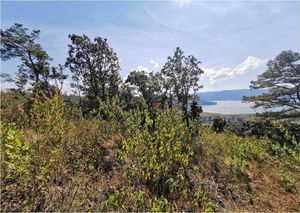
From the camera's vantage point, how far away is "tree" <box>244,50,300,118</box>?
75.3 feet

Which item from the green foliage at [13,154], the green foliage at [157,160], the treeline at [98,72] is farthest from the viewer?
the treeline at [98,72]

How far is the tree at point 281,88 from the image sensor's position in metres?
22.9

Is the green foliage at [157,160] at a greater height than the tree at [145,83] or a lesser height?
lesser

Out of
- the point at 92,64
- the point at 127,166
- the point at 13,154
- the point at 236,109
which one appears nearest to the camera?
the point at 13,154

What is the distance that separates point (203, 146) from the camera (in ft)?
17.8

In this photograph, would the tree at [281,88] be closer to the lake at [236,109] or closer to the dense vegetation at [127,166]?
the lake at [236,109]

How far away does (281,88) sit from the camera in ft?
77.2

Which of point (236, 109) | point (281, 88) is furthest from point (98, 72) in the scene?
point (236, 109)

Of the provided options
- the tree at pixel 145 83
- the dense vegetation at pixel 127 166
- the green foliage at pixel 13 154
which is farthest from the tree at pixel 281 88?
the green foliage at pixel 13 154

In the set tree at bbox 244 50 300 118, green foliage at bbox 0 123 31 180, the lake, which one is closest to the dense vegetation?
green foliage at bbox 0 123 31 180

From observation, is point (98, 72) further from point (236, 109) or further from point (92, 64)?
point (236, 109)

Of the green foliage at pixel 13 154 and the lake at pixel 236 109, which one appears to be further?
the lake at pixel 236 109

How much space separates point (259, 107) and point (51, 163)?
78.3 ft

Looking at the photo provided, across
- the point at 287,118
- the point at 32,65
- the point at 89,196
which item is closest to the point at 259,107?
the point at 287,118
